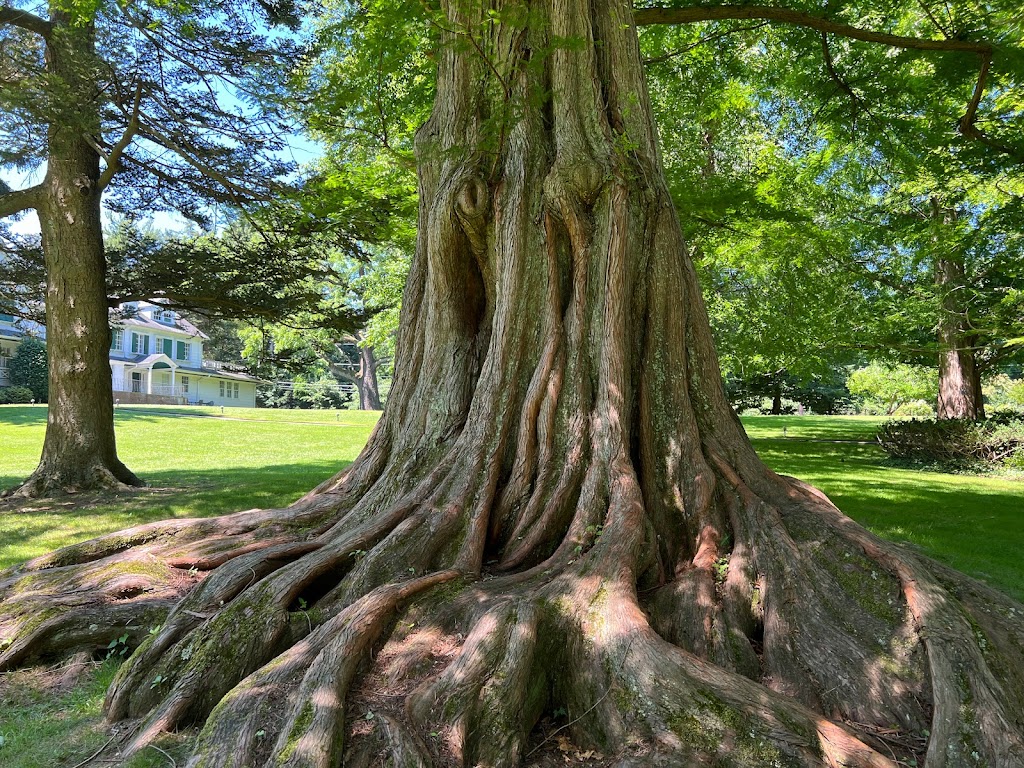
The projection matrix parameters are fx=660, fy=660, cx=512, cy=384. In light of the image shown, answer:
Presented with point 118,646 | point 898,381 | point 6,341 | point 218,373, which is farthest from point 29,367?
point 898,381

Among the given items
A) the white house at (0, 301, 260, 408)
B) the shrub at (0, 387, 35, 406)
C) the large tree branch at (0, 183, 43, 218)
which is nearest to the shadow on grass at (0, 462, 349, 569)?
→ the large tree branch at (0, 183, 43, 218)

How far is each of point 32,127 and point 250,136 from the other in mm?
3165

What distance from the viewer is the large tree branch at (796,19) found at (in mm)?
7371

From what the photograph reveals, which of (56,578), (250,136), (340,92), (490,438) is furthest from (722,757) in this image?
(250,136)

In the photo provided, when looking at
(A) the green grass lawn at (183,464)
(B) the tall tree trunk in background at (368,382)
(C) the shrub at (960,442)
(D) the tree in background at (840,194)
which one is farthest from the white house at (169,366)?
(C) the shrub at (960,442)

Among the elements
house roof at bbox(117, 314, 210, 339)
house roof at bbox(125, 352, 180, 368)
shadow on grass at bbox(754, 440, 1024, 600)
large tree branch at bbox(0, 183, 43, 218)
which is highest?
house roof at bbox(117, 314, 210, 339)

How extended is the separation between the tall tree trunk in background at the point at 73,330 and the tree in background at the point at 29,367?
31.8 m

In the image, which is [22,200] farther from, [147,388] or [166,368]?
[166,368]

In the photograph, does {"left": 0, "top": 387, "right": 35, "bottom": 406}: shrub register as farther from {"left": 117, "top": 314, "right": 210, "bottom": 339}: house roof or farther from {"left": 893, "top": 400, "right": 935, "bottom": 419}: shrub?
{"left": 893, "top": 400, "right": 935, "bottom": 419}: shrub

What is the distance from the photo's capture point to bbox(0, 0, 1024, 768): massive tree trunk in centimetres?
300

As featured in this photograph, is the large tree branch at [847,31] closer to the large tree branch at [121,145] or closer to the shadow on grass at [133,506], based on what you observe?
the large tree branch at [121,145]

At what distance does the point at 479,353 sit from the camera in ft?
19.7

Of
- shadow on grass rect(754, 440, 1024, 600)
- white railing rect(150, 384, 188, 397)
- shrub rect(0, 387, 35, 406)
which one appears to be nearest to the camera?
shadow on grass rect(754, 440, 1024, 600)

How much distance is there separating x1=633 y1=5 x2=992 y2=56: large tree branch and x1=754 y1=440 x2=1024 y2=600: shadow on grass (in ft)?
18.4
